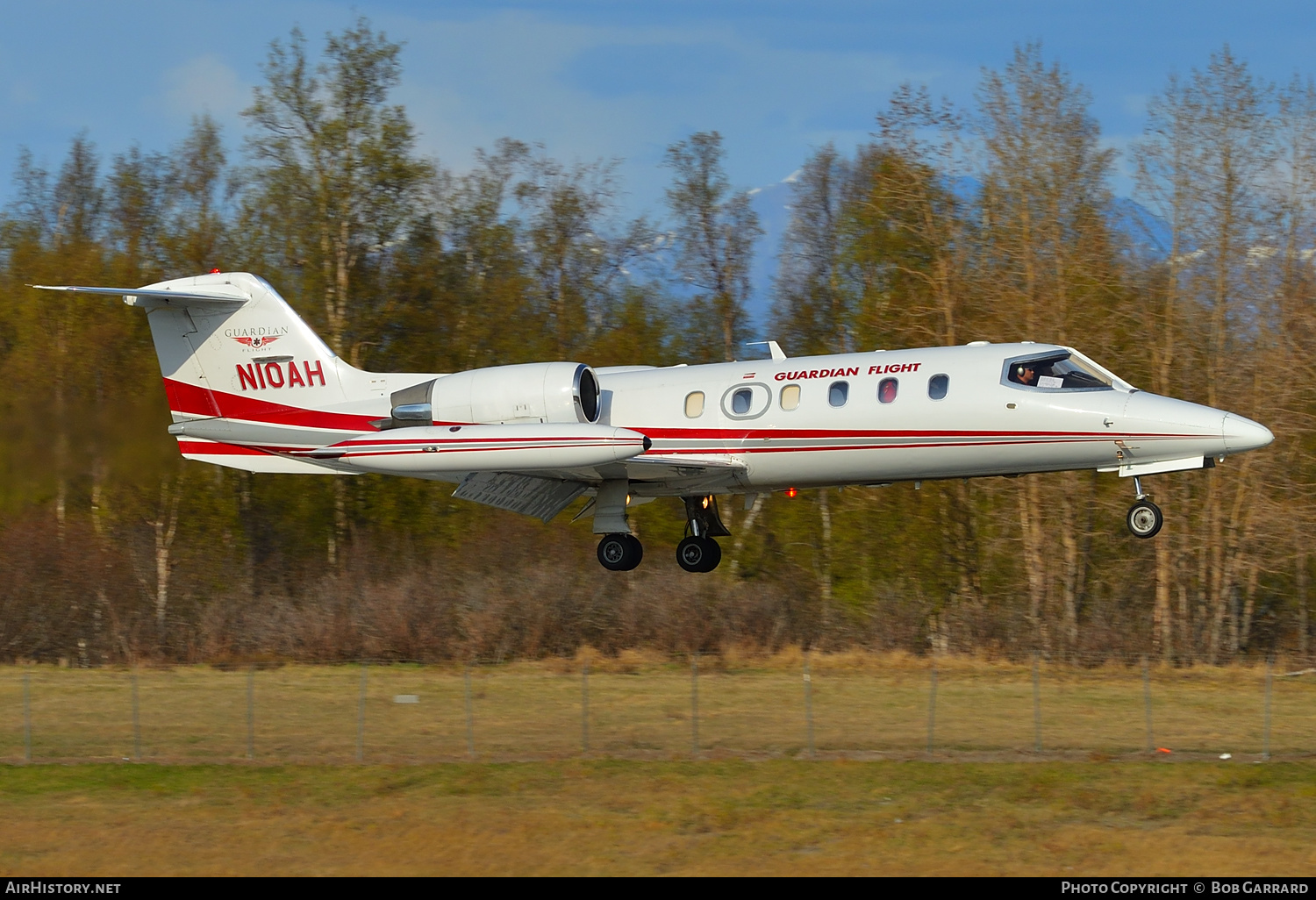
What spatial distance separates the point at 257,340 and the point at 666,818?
32.5 ft

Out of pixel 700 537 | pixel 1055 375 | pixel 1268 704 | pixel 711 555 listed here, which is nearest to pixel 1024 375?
pixel 1055 375

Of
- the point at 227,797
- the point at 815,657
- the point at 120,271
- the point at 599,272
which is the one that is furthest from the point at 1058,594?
the point at 120,271

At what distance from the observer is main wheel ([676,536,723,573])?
22.1 meters

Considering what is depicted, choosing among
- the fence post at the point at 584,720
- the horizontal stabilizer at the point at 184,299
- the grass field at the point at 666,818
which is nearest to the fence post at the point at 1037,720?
the grass field at the point at 666,818

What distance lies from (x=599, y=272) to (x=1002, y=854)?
30.5m

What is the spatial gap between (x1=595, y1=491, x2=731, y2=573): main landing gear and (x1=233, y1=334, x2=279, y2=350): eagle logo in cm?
577

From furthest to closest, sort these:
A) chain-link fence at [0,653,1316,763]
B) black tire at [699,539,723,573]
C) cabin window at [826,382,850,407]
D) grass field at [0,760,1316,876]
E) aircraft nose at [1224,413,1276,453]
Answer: chain-link fence at [0,653,1316,763] → black tire at [699,539,723,573] → cabin window at [826,382,850,407] → aircraft nose at [1224,413,1276,453] → grass field at [0,760,1316,876]

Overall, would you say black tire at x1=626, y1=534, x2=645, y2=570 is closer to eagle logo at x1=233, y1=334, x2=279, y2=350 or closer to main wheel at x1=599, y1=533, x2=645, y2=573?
main wheel at x1=599, y1=533, x2=645, y2=573

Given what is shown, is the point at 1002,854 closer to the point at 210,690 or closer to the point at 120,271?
the point at 210,690

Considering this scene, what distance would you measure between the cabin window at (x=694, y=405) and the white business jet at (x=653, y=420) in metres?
0.02

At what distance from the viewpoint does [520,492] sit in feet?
70.0

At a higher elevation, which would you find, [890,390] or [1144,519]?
[890,390]

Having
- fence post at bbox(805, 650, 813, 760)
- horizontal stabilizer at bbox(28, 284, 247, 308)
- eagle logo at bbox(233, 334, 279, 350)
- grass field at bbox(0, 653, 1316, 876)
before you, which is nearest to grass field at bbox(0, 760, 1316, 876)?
grass field at bbox(0, 653, 1316, 876)

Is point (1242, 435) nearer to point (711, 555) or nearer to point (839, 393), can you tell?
point (839, 393)
